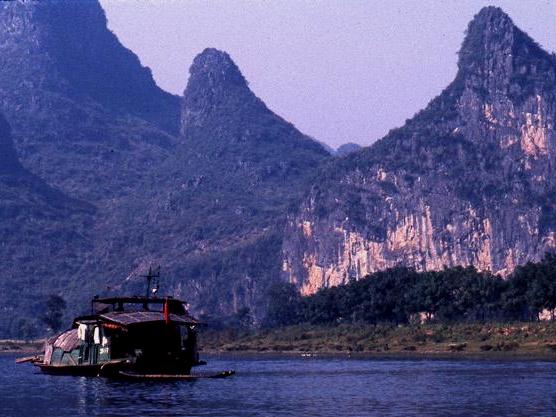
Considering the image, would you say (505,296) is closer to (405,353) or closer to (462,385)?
(405,353)

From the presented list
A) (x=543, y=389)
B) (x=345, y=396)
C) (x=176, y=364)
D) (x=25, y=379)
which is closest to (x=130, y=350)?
(x=176, y=364)

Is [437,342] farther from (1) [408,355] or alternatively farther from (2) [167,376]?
(2) [167,376]

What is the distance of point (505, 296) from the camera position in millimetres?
183750

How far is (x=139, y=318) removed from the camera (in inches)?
4208

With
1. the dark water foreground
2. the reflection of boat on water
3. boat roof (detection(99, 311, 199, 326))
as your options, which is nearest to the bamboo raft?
the reflection of boat on water

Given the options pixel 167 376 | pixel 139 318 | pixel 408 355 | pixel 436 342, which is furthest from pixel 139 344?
pixel 436 342

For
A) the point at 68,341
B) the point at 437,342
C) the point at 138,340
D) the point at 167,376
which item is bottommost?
the point at 167,376

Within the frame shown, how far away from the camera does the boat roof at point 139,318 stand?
106m

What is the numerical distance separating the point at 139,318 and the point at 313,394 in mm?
20475

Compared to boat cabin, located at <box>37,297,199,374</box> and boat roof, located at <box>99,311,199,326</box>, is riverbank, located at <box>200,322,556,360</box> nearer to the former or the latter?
boat cabin, located at <box>37,297,199,374</box>

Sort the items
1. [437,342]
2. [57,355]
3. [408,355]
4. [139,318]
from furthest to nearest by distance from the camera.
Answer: [437,342]
[408,355]
[57,355]
[139,318]

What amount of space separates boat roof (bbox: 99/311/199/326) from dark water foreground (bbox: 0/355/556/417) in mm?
4985

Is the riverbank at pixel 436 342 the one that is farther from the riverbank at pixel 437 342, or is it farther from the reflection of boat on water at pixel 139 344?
the reflection of boat on water at pixel 139 344

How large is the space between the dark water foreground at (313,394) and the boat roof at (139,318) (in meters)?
4.99
